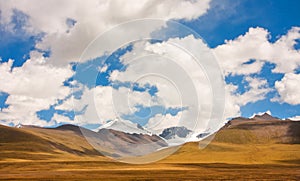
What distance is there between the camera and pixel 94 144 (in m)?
22.4

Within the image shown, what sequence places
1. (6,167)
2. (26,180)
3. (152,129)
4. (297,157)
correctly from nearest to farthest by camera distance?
(152,129)
(26,180)
(6,167)
(297,157)

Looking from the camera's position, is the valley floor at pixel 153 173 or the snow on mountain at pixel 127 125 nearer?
the snow on mountain at pixel 127 125

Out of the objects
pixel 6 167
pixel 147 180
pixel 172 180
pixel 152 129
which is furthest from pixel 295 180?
pixel 6 167

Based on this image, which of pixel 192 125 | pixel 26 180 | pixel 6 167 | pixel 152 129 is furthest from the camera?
pixel 6 167

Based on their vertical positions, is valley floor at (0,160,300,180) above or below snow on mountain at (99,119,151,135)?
above

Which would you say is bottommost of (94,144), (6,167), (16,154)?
(94,144)

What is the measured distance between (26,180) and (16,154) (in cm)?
14140

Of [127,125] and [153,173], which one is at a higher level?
[153,173]

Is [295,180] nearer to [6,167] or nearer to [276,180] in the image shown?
[276,180]

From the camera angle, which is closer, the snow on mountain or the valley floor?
the snow on mountain

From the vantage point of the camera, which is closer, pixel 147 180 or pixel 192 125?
pixel 192 125

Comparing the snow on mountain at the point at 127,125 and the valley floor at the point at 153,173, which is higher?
the valley floor at the point at 153,173

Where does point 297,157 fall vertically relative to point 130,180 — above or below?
above

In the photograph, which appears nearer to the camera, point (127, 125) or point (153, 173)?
point (127, 125)
